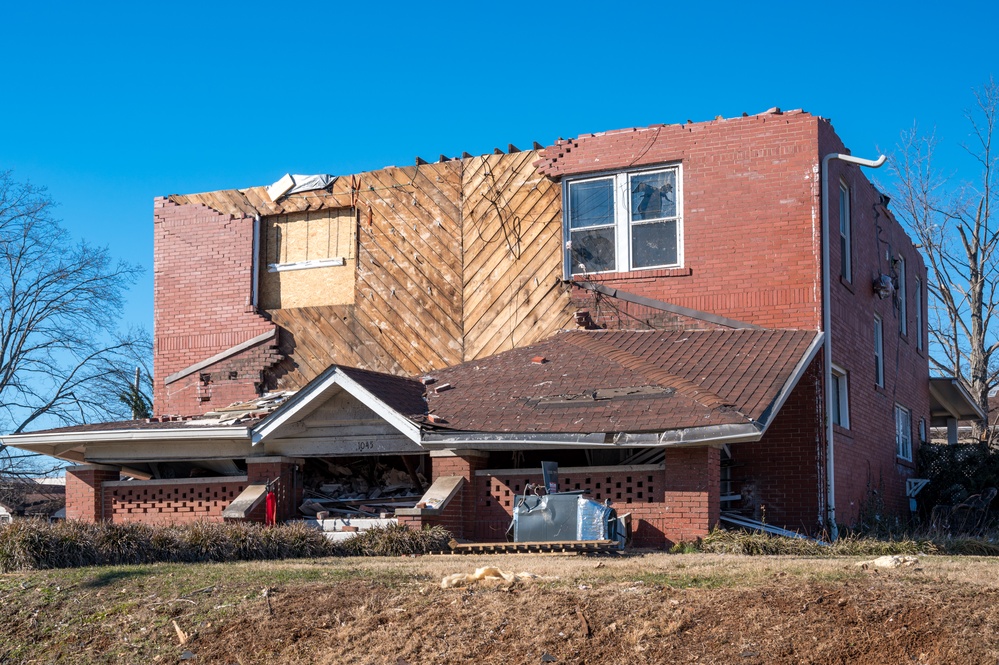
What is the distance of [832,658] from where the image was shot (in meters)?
8.59

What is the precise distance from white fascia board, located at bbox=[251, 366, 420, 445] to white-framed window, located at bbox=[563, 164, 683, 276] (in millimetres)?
4622

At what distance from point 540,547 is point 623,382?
294 centimetres

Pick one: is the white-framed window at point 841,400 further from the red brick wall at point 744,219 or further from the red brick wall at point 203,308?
the red brick wall at point 203,308

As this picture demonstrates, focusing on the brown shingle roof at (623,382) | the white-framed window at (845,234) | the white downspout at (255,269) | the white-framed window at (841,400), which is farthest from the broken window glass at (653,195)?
the white downspout at (255,269)

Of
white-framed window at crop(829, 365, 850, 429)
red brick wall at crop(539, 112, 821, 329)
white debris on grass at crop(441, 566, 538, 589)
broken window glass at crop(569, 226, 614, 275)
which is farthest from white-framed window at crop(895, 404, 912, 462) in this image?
white debris on grass at crop(441, 566, 538, 589)

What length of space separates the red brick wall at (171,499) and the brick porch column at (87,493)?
112 mm

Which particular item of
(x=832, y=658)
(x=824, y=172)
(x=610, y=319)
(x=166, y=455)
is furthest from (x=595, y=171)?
(x=832, y=658)

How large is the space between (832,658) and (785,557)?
457cm

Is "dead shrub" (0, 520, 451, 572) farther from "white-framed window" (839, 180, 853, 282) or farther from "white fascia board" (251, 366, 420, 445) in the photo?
"white-framed window" (839, 180, 853, 282)

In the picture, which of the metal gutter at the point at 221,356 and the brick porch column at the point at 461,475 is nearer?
the brick porch column at the point at 461,475

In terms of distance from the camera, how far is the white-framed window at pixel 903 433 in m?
23.5

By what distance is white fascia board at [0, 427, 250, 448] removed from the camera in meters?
17.0

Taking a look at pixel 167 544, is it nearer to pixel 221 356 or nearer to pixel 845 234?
pixel 221 356

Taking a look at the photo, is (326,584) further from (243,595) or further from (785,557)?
(785,557)
